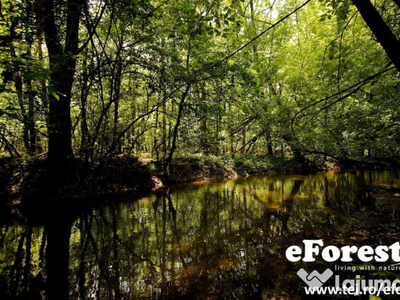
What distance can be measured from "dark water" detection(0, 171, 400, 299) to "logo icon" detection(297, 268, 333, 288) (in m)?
0.12

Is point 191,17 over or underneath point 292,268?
over

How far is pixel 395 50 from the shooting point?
1516mm

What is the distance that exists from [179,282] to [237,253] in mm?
1143

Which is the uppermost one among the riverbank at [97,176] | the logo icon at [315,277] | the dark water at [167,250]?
the riverbank at [97,176]

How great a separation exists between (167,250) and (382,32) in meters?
3.95

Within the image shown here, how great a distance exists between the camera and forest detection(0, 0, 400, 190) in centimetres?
258

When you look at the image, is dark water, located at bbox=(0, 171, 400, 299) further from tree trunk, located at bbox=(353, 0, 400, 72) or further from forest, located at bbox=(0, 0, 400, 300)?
tree trunk, located at bbox=(353, 0, 400, 72)

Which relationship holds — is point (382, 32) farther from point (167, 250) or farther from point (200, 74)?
point (167, 250)

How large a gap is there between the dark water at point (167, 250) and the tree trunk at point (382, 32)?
267cm

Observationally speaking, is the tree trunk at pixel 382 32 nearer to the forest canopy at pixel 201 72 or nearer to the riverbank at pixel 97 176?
the forest canopy at pixel 201 72

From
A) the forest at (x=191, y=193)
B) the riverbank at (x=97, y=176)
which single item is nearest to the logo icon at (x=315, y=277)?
the forest at (x=191, y=193)

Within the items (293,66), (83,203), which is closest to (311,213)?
(83,203)

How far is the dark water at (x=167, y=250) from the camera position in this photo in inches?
101

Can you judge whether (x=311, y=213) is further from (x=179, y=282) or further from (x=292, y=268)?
(x=179, y=282)
